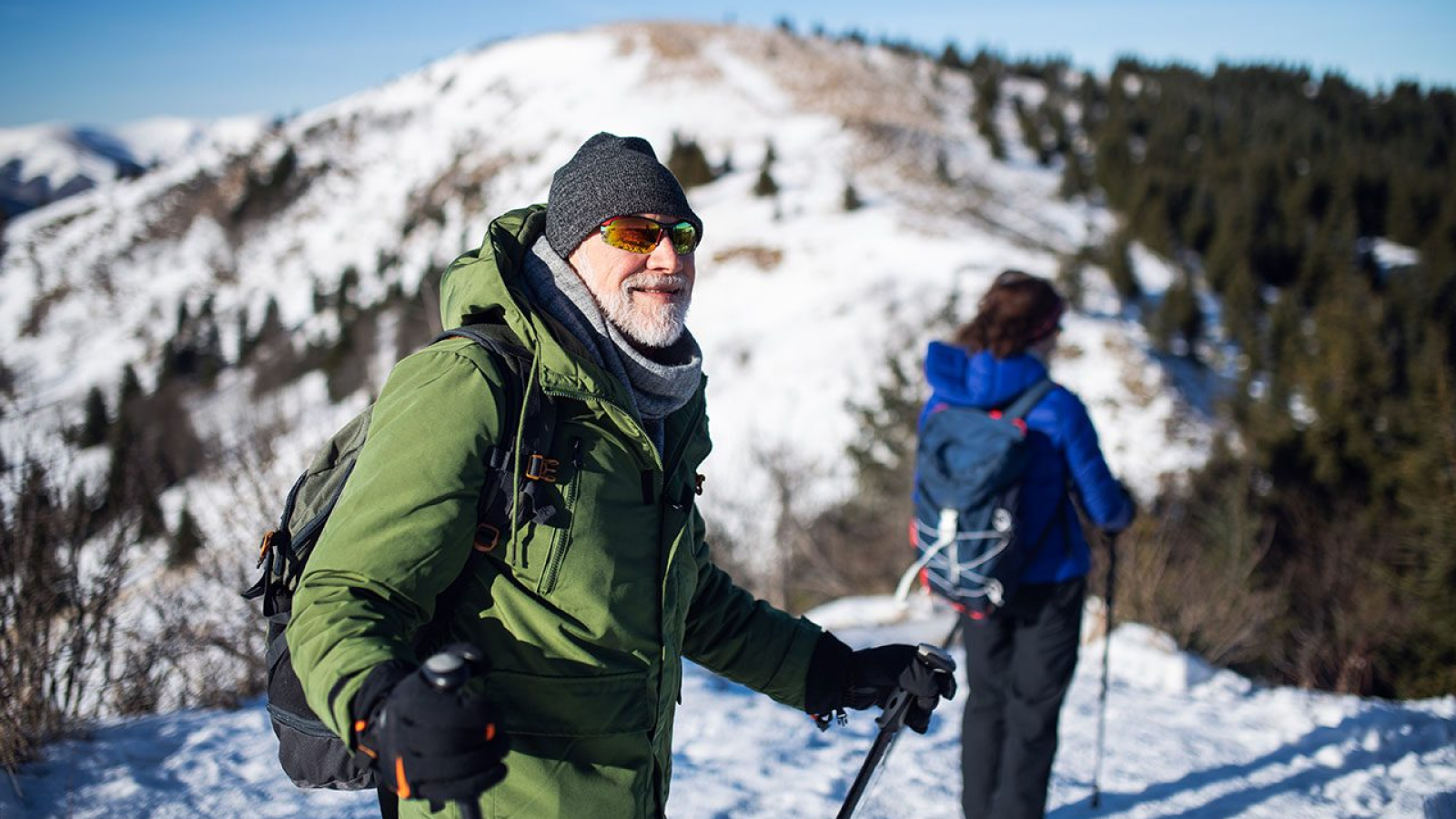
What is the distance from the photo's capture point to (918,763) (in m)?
4.08

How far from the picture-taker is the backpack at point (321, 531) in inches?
54.0

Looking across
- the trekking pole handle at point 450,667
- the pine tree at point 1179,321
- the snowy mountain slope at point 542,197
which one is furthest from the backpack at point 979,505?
the pine tree at point 1179,321

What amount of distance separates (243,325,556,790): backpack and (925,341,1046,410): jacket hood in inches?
75.9

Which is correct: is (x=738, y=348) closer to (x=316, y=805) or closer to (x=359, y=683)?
(x=316, y=805)

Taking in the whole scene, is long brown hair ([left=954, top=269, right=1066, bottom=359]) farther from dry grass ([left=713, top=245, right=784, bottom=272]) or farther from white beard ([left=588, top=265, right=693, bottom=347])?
dry grass ([left=713, top=245, right=784, bottom=272])

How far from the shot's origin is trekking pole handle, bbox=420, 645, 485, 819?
3.61 ft

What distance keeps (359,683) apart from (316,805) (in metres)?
2.55

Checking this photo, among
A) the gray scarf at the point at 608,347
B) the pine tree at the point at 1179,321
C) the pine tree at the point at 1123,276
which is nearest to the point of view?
the gray scarf at the point at 608,347

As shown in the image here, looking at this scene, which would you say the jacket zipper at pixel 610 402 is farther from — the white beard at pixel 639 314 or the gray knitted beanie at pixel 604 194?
the gray knitted beanie at pixel 604 194

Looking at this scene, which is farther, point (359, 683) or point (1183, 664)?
point (1183, 664)

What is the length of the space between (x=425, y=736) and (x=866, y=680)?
119cm

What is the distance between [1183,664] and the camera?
541cm

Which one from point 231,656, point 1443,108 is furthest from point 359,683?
point 1443,108

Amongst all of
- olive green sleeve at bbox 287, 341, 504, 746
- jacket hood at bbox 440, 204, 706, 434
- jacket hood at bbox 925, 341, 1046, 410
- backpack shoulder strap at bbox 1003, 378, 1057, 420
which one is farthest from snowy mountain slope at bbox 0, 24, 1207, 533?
backpack shoulder strap at bbox 1003, 378, 1057, 420
